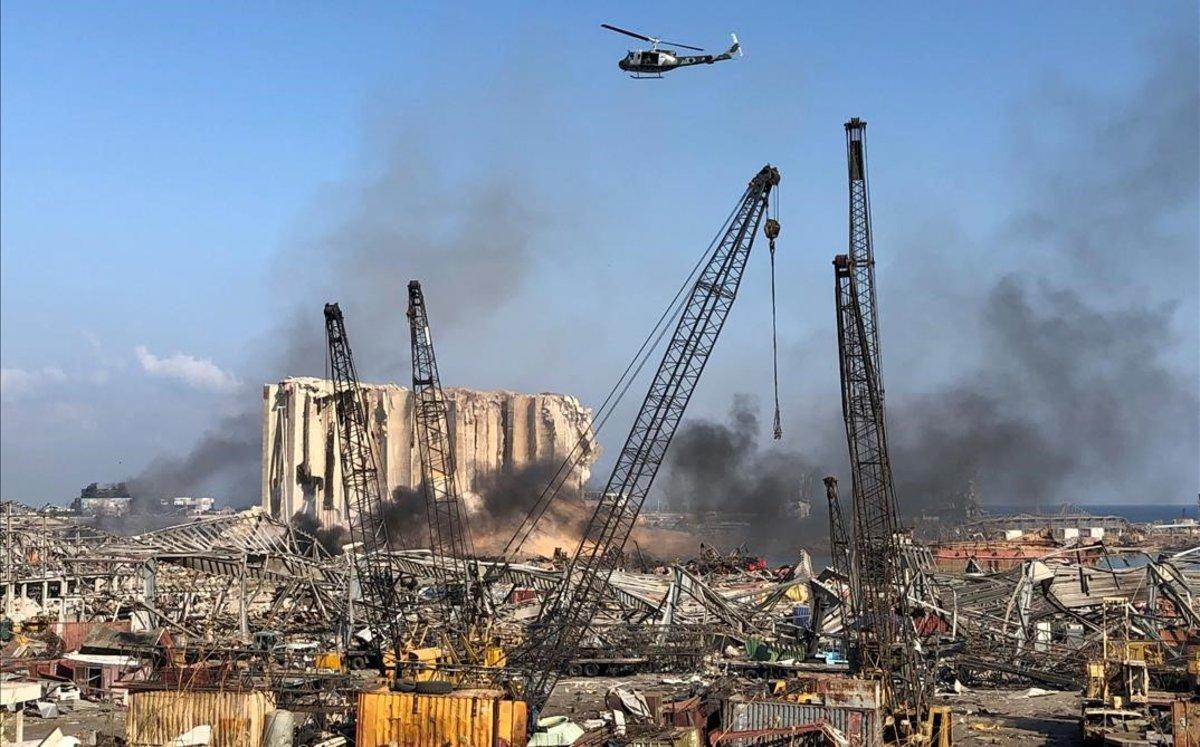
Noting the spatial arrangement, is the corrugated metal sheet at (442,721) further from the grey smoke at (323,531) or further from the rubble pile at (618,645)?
the grey smoke at (323,531)

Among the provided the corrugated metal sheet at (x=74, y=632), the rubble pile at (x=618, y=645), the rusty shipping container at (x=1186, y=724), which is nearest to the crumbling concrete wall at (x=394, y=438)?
the rubble pile at (x=618, y=645)

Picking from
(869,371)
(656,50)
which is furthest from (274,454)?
(869,371)

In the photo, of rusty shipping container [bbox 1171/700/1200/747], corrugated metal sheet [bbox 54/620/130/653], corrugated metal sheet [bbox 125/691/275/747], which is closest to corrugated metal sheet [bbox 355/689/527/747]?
corrugated metal sheet [bbox 125/691/275/747]

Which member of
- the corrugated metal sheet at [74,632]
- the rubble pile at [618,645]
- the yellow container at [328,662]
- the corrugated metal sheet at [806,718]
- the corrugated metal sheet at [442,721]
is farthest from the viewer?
the corrugated metal sheet at [74,632]

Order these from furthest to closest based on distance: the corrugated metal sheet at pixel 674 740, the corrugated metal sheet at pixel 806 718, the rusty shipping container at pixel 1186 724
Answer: the rusty shipping container at pixel 1186 724, the corrugated metal sheet at pixel 674 740, the corrugated metal sheet at pixel 806 718

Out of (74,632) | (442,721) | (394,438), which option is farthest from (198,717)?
(394,438)

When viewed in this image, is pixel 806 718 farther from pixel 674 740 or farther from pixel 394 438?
pixel 394 438
